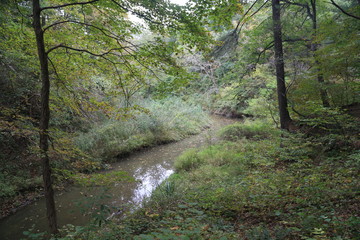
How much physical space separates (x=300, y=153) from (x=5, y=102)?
365 inches

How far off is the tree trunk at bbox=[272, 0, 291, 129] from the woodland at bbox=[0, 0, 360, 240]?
3 centimetres

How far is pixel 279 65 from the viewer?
22.0ft

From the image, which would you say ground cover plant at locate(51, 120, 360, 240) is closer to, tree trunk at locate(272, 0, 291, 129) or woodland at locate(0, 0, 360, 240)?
woodland at locate(0, 0, 360, 240)

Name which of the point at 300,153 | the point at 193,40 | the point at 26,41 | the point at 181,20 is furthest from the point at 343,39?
the point at 26,41

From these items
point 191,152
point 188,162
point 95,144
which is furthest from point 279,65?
point 95,144

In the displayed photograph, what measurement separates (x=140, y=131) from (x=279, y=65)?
25.5 ft

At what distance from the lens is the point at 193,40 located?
3.56 m

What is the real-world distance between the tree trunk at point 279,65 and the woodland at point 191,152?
0.03 metres

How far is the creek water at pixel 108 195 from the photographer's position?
15.5ft

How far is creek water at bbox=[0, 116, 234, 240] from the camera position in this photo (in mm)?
4734

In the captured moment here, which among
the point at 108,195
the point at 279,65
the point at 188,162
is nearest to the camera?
the point at 108,195

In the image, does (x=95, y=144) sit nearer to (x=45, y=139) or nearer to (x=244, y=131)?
(x=45, y=139)

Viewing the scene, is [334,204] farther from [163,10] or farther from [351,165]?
[163,10]

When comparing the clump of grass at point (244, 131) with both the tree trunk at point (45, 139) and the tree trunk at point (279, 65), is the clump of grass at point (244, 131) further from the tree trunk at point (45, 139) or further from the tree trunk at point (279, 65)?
the tree trunk at point (45, 139)
